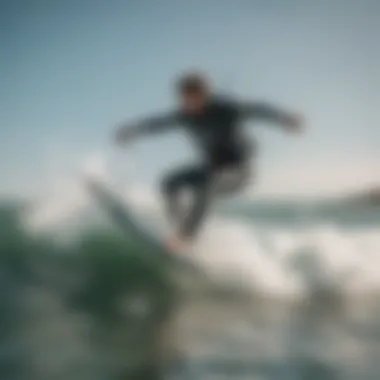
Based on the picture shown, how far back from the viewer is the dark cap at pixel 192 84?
5.13ft

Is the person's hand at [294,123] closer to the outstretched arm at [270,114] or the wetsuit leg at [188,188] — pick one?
the outstretched arm at [270,114]

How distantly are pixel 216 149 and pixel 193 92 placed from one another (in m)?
0.12

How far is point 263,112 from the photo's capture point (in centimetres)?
156

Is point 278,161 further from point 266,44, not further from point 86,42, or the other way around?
point 86,42

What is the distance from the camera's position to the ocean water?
151 cm

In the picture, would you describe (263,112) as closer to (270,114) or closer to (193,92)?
(270,114)

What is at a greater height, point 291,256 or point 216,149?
point 216,149

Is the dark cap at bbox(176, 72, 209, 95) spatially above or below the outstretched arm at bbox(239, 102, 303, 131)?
above

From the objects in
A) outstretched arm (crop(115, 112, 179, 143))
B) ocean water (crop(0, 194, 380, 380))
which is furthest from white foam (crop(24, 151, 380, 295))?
outstretched arm (crop(115, 112, 179, 143))

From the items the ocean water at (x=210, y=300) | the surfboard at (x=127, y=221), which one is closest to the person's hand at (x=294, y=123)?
the ocean water at (x=210, y=300)

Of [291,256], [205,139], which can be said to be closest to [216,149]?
[205,139]

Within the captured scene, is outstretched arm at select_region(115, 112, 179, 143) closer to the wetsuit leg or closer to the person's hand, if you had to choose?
the wetsuit leg

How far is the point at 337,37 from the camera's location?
5.19ft

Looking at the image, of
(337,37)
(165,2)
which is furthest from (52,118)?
A: (337,37)
